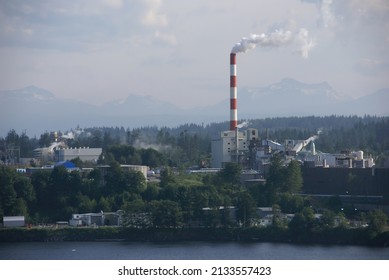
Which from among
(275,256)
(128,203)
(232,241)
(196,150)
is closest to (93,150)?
(196,150)

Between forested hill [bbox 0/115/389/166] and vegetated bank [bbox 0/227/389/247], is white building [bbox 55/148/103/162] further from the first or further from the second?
vegetated bank [bbox 0/227/389/247]

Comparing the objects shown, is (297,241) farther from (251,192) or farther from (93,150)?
(93,150)

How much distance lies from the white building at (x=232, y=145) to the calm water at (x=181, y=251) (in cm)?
568

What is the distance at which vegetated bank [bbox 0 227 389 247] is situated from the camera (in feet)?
39.0

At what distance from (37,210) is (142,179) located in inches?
56.7

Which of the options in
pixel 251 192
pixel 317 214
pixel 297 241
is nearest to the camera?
pixel 297 241

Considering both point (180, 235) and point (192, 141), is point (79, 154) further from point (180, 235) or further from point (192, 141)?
point (180, 235)

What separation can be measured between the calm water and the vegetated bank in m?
0.34

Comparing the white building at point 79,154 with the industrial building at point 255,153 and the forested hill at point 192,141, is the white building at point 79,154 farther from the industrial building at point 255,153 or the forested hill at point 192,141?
the industrial building at point 255,153

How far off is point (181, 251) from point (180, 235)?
4.97ft

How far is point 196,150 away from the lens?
2222 centimetres

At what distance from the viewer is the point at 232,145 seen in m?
17.8

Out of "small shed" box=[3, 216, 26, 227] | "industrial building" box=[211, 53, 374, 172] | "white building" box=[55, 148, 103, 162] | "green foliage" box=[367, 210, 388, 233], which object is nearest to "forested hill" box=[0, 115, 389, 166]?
"white building" box=[55, 148, 103, 162]

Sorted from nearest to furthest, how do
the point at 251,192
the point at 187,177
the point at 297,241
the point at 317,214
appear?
the point at 297,241 → the point at 317,214 → the point at 251,192 → the point at 187,177
